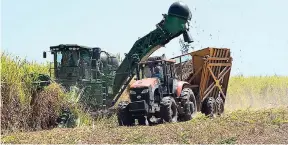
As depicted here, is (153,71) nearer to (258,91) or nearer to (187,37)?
(187,37)

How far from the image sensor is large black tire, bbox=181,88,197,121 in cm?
1378

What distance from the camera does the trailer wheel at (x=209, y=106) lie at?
15.6m

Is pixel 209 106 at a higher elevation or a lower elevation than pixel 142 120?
higher

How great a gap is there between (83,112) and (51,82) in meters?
1.47

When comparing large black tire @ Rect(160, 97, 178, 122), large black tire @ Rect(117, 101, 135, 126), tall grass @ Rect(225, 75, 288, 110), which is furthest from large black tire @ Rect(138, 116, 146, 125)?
tall grass @ Rect(225, 75, 288, 110)

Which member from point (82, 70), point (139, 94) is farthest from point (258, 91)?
point (139, 94)

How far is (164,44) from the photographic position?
16.4 meters

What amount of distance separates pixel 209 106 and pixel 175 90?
218 cm

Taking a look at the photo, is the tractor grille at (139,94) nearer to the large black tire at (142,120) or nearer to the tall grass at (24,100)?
the large black tire at (142,120)

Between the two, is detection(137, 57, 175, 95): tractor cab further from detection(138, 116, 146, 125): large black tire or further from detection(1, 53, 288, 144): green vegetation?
detection(1, 53, 288, 144): green vegetation

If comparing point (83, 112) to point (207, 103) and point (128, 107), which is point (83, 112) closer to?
point (128, 107)

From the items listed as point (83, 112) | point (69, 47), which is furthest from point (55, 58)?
point (83, 112)

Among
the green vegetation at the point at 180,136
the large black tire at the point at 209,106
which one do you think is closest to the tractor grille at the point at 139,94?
the green vegetation at the point at 180,136

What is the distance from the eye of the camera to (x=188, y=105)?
13805 mm
